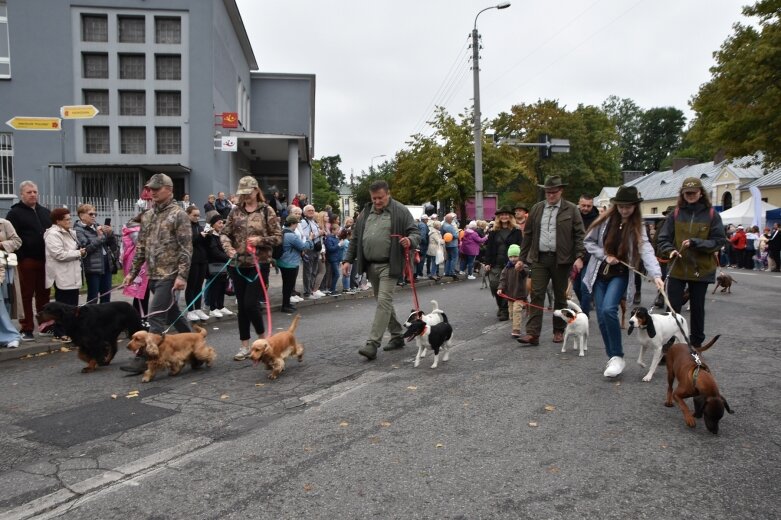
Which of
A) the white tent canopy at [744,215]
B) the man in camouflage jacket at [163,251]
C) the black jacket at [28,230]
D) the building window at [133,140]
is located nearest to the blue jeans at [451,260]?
the black jacket at [28,230]

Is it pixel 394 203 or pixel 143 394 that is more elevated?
pixel 394 203

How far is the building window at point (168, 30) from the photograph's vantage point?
26.4 meters

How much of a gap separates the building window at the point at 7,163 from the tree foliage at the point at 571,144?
40891 mm

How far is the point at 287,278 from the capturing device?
11336mm

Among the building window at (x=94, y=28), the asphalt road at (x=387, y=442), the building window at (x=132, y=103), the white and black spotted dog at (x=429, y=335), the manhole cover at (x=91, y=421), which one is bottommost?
the manhole cover at (x=91, y=421)

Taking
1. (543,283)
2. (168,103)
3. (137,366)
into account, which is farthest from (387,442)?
(168,103)

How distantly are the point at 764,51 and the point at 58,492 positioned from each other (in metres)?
25.8

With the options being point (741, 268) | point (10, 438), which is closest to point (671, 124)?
point (741, 268)

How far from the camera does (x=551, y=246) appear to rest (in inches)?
297

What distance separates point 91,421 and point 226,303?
7224 millimetres

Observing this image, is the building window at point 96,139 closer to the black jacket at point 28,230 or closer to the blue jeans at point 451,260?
the blue jeans at point 451,260

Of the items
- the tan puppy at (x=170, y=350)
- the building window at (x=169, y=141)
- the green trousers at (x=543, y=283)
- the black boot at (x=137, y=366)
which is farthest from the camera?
the building window at (x=169, y=141)

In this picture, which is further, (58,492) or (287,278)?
(287,278)

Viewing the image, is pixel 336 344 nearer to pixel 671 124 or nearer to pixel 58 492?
pixel 58 492
